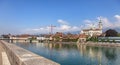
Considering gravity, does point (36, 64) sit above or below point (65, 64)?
above

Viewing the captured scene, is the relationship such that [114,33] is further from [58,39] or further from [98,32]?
[58,39]

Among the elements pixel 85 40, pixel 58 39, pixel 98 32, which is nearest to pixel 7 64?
pixel 85 40

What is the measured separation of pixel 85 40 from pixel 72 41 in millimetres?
10073

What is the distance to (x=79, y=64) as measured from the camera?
31.1 meters

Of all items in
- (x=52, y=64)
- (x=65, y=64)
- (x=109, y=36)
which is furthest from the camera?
(x=109, y=36)

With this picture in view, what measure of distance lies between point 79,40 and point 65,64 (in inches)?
3664

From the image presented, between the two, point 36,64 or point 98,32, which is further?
point 98,32

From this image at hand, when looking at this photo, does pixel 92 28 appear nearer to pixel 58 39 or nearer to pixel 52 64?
pixel 58 39

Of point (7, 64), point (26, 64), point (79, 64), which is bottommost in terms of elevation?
point (79, 64)

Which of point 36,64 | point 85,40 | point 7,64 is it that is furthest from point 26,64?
point 85,40

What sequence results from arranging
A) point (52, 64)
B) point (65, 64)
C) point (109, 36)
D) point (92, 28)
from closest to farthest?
point (52, 64) → point (65, 64) → point (109, 36) → point (92, 28)

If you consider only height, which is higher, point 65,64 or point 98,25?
point 98,25

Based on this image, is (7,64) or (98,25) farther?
(98,25)

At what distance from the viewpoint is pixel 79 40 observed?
123 m
